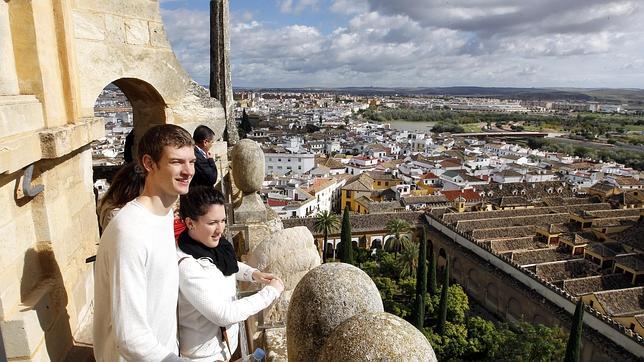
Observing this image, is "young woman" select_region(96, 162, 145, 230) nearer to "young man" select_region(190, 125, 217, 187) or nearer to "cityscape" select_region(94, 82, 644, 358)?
"young man" select_region(190, 125, 217, 187)

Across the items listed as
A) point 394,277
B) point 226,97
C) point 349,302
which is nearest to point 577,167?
point 394,277

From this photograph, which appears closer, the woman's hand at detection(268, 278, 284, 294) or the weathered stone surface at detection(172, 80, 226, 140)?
the woman's hand at detection(268, 278, 284, 294)

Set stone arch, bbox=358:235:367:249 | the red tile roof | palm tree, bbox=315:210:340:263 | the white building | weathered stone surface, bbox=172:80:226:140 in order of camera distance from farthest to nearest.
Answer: the white building < the red tile roof < stone arch, bbox=358:235:367:249 < palm tree, bbox=315:210:340:263 < weathered stone surface, bbox=172:80:226:140

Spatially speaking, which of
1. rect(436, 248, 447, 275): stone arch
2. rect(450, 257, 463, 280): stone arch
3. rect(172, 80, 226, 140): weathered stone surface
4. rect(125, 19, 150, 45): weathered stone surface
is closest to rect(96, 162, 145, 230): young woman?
rect(125, 19, 150, 45): weathered stone surface

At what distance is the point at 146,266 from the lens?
6.71 ft

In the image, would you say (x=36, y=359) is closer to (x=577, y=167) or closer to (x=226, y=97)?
(x=226, y=97)

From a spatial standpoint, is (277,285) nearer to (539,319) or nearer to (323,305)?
(323,305)

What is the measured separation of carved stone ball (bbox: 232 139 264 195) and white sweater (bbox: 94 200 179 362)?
337cm

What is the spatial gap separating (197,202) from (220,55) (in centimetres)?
789

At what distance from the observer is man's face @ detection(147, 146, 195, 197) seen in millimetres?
2182

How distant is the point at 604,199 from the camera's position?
41.7 m

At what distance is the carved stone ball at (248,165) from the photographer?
5547mm

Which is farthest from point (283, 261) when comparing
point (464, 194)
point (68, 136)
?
point (464, 194)

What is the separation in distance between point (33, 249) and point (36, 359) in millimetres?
621
